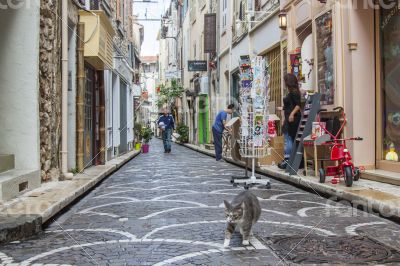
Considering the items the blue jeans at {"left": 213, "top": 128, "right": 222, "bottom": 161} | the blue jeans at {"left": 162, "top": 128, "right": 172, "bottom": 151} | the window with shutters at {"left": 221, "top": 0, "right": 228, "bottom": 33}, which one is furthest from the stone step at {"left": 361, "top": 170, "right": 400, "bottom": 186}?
the window with shutters at {"left": 221, "top": 0, "right": 228, "bottom": 33}

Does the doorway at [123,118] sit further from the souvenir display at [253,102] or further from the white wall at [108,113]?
the souvenir display at [253,102]

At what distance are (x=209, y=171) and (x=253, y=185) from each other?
3593mm

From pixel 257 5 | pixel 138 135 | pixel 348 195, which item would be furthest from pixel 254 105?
pixel 138 135

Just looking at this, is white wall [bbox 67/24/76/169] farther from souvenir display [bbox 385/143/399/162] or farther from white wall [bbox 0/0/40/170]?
souvenir display [bbox 385/143/399/162]

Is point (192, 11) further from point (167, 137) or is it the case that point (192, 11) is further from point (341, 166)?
point (341, 166)

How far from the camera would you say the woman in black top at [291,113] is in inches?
420

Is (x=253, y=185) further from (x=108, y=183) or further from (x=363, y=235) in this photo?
(x=363, y=235)

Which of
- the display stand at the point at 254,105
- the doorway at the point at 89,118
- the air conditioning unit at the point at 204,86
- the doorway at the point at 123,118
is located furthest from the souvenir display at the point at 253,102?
the air conditioning unit at the point at 204,86

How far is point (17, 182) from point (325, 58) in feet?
22.5

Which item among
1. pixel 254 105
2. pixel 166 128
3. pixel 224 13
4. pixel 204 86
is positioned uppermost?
pixel 224 13

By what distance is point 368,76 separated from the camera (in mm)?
9883

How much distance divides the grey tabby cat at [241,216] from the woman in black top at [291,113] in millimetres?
6088

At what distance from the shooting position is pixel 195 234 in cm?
522

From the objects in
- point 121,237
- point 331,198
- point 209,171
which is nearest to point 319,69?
point 209,171
